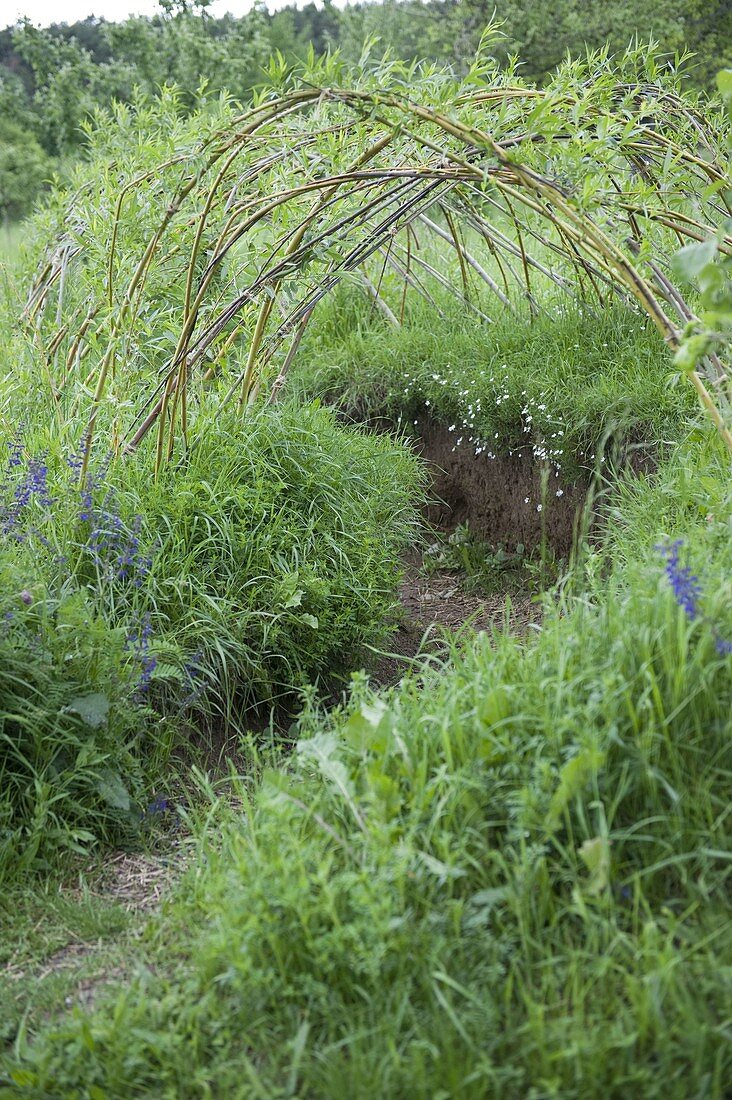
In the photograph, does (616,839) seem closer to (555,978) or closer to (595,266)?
(555,978)

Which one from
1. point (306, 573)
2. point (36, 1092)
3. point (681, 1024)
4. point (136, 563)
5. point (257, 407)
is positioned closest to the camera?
point (681, 1024)

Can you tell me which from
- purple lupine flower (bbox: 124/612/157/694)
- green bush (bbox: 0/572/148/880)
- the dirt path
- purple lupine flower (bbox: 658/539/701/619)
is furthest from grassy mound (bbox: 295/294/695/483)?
green bush (bbox: 0/572/148/880)

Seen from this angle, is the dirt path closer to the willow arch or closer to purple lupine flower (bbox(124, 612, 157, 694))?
purple lupine flower (bbox(124, 612, 157, 694))

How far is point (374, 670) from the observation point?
3.95 m

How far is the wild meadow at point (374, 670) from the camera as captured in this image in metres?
1.80

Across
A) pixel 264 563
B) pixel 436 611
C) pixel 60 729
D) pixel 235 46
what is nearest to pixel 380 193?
pixel 264 563

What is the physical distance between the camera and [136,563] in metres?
3.32

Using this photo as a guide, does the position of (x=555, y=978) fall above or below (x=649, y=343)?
below

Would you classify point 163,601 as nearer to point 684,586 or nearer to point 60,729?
point 60,729

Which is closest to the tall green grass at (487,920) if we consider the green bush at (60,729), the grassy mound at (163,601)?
the green bush at (60,729)

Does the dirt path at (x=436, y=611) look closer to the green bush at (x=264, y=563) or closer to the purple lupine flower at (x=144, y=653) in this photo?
the green bush at (x=264, y=563)

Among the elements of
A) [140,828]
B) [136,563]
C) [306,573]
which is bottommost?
[140,828]

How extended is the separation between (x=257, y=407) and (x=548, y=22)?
14.9m

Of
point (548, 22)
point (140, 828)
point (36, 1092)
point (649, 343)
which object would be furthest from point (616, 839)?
point (548, 22)
